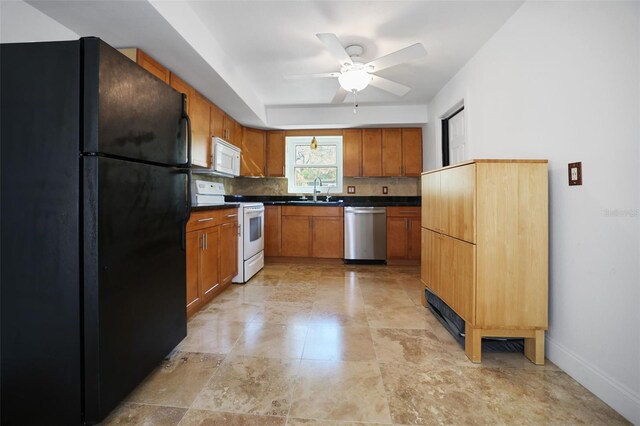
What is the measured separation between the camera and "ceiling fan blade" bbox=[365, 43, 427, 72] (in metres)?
2.13

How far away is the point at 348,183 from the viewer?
496 cm

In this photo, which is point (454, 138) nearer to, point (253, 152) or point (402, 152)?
point (402, 152)

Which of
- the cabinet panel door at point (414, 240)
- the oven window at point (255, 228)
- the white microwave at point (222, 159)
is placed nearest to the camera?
the white microwave at point (222, 159)

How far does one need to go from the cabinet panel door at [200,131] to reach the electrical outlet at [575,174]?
2.99m

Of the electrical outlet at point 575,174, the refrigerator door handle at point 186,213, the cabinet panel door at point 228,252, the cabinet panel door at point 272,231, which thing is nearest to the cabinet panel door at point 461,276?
the electrical outlet at point 575,174

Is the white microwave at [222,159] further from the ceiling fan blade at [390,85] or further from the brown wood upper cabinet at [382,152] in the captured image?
the ceiling fan blade at [390,85]

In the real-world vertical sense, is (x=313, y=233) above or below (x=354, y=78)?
below

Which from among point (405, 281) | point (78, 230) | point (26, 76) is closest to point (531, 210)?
point (405, 281)

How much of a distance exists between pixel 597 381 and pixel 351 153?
12.5 ft

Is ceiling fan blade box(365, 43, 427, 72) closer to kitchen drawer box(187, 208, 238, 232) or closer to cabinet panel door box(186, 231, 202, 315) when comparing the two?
kitchen drawer box(187, 208, 238, 232)

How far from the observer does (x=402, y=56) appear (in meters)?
2.26

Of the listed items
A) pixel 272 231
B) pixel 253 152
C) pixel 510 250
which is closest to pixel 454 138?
pixel 510 250

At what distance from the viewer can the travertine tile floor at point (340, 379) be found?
1.26 m

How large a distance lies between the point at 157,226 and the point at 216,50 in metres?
1.83
